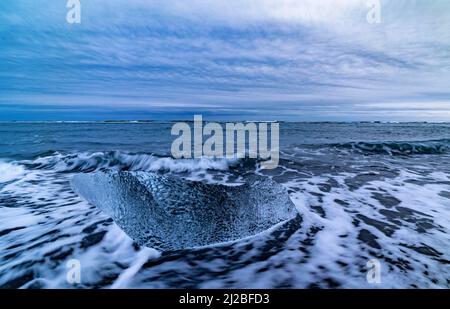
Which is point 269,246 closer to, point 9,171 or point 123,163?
point 123,163

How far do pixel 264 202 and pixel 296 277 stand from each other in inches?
88.0

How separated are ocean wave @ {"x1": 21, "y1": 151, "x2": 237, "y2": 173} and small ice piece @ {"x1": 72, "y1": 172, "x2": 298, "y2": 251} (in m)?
2.82

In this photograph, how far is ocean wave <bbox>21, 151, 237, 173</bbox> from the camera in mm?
8875

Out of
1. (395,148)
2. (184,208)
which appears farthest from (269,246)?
(395,148)

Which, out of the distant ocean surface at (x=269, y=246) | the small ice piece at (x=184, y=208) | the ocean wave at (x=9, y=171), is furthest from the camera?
the ocean wave at (x=9, y=171)

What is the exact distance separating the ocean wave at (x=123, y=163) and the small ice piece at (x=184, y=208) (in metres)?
2.82

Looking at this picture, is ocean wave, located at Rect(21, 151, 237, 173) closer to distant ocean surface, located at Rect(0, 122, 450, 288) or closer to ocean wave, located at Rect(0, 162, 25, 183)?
ocean wave, located at Rect(0, 162, 25, 183)

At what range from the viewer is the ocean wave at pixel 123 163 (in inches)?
349

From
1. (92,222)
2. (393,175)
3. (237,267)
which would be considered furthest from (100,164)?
(393,175)

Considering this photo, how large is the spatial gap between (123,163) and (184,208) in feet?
22.2

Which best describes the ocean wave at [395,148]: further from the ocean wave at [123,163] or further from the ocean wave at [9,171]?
the ocean wave at [9,171]

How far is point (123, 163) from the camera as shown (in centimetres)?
1024

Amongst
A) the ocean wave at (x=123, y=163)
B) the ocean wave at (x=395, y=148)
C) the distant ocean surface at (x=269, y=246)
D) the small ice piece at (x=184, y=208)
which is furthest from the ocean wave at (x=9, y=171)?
the ocean wave at (x=395, y=148)

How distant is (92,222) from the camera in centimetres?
386
